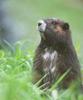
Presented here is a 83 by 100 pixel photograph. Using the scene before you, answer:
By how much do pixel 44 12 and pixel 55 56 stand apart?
33.3 ft

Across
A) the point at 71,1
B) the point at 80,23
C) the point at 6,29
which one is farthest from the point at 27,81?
the point at 71,1

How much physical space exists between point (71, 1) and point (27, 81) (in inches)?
521

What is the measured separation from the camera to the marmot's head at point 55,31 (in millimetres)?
11328

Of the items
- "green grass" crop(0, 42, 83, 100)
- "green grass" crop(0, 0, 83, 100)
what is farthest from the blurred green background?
"green grass" crop(0, 42, 83, 100)

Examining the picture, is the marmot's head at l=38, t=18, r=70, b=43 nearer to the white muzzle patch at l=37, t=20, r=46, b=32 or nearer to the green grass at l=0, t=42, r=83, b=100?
the white muzzle patch at l=37, t=20, r=46, b=32

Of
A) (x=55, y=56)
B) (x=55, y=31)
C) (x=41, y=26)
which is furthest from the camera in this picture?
(x=55, y=31)

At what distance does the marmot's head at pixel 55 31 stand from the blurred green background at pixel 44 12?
194 inches

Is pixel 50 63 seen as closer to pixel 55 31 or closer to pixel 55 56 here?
pixel 55 56

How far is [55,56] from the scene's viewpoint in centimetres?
1130

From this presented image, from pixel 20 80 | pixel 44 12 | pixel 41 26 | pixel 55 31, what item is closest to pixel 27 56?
pixel 55 31

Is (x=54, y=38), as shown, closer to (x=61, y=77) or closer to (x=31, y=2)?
(x=61, y=77)

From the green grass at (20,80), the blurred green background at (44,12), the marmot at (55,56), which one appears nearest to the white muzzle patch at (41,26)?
the marmot at (55,56)

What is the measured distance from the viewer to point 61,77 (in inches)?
426

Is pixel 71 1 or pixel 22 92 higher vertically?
pixel 22 92
